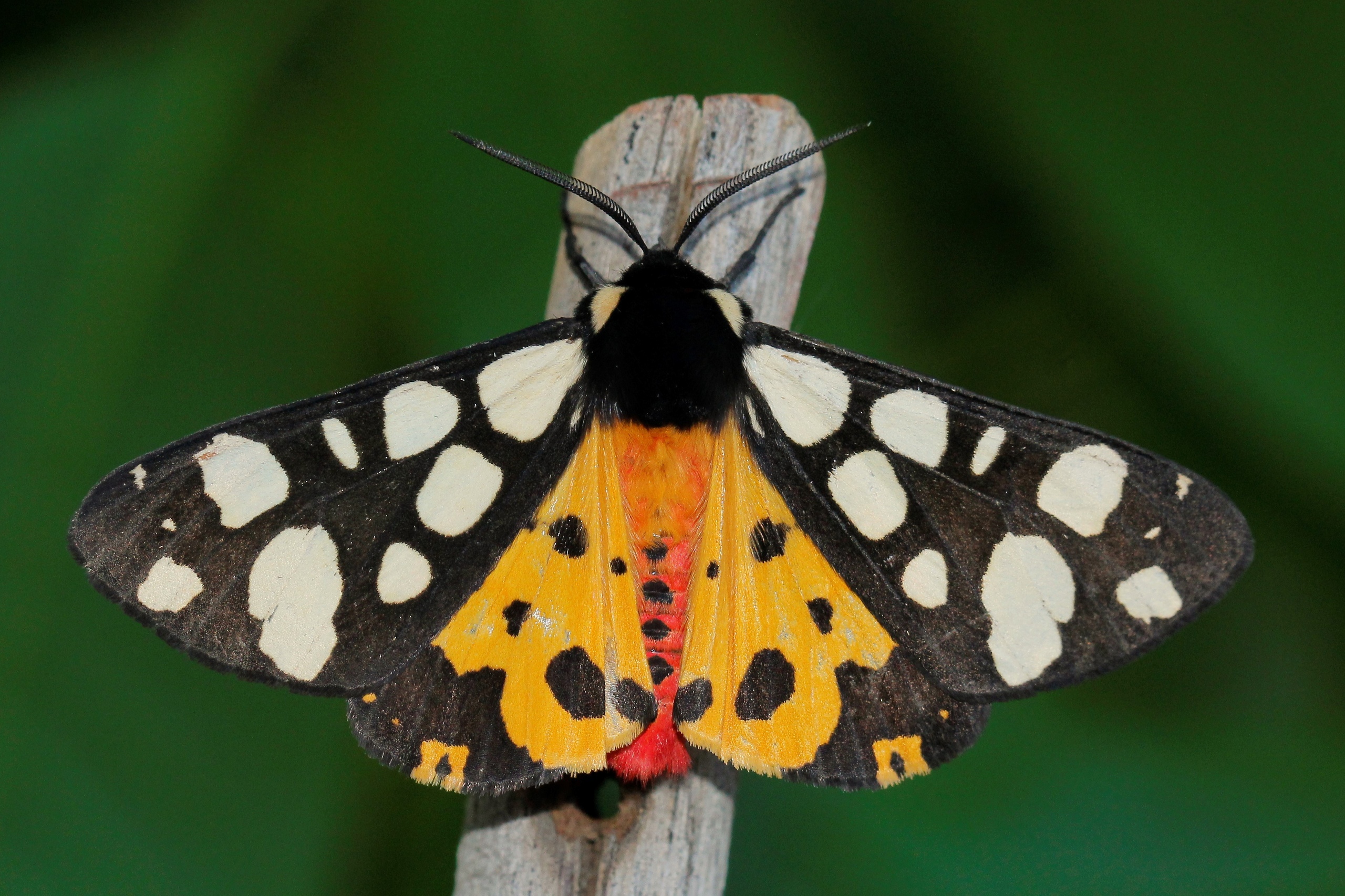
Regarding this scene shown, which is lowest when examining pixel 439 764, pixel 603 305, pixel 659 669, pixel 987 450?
pixel 439 764

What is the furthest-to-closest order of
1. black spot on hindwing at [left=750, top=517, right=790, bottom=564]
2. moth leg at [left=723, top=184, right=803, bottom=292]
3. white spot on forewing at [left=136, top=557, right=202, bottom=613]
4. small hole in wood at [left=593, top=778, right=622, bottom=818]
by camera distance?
small hole in wood at [left=593, top=778, right=622, bottom=818] < moth leg at [left=723, top=184, right=803, bottom=292] < black spot on hindwing at [left=750, top=517, right=790, bottom=564] < white spot on forewing at [left=136, top=557, right=202, bottom=613]

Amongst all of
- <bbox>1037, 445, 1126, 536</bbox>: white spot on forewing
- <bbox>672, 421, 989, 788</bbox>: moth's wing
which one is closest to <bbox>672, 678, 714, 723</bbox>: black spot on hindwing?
<bbox>672, 421, 989, 788</bbox>: moth's wing

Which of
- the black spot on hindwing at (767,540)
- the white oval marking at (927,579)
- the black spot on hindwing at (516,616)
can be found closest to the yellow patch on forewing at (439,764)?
the black spot on hindwing at (516,616)

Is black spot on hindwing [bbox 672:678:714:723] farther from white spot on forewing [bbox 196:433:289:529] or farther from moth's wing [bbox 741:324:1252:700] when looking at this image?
white spot on forewing [bbox 196:433:289:529]

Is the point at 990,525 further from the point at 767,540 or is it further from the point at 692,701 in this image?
the point at 692,701

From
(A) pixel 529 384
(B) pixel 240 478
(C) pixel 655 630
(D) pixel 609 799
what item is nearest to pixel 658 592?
(C) pixel 655 630

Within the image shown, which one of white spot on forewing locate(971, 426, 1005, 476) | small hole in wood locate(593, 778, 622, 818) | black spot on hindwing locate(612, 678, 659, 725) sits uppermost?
white spot on forewing locate(971, 426, 1005, 476)

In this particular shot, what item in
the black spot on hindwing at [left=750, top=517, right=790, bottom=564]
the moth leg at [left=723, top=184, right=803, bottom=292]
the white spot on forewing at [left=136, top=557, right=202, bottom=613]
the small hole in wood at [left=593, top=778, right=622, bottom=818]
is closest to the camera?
the white spot on forewing at [left=136, top=557, right=202, bottom=613]

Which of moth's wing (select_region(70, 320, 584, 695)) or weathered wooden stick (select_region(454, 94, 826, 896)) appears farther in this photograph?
weathered wooden stick (select_region(454, 94, 826, 896))
